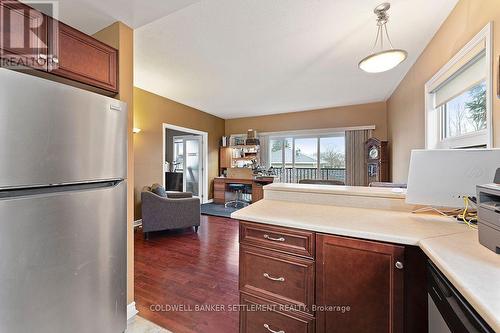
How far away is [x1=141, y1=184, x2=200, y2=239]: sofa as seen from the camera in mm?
3229

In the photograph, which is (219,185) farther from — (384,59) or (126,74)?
(384,59)

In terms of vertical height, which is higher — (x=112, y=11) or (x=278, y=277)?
(x=112, y=11)

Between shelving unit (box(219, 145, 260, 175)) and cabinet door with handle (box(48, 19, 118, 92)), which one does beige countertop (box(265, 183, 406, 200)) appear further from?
shelving unit (box(219, 145, 260, 175))

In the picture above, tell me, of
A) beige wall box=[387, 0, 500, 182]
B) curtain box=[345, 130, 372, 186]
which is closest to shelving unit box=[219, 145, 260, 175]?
curtain box=[345, 130, 372, 186]

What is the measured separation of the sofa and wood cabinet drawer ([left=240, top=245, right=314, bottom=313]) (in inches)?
93.2

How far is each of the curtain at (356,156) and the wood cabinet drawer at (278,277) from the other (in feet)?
15.3

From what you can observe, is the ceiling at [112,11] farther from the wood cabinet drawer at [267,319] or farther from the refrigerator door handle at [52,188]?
the wood cabinet drawer at [267,319]

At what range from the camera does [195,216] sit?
3572mm

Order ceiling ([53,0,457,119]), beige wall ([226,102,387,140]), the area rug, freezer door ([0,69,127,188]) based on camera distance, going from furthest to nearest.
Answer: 1. beige wall ([226,102,387,140])
2. the area rug
3. ceiling ([53,0,457,119])
4. freezer door ([0,69,127,188])

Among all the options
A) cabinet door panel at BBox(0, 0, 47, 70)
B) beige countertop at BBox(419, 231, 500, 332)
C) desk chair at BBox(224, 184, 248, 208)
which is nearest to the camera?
beige countertop at BBox(419, 231, 500, 332)

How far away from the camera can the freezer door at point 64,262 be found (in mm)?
953

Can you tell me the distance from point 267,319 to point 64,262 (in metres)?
1.20

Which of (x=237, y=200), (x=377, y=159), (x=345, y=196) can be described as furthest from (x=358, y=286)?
(x=237, y=200)

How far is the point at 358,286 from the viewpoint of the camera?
1031 millimetres
